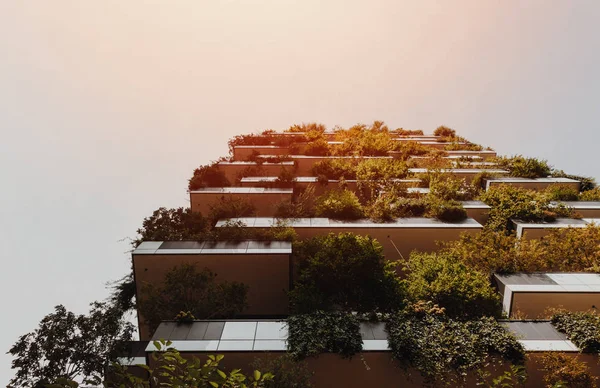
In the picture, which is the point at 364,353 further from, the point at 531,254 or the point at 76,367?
the point at 531,254

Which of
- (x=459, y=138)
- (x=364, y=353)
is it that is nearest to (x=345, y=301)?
(x=364, y=353)

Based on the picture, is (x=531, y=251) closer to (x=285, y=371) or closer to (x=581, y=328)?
(x=581, y=328)

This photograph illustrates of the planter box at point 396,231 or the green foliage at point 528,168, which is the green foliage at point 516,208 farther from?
the green foliage at point 528,168

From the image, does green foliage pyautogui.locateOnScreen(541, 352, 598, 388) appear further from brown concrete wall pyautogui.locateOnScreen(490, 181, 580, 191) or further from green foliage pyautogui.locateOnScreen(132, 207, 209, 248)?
brown concrete wall pyautogui.locateOnScreen(490, 181, 580, 191)

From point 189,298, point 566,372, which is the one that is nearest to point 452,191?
point 566,372

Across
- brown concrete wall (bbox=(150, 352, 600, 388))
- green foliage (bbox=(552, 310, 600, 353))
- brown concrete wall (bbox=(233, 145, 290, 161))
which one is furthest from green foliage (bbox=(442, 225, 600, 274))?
brown concrete wall (bbox=(233, 145, 290, 161))
